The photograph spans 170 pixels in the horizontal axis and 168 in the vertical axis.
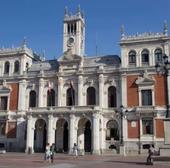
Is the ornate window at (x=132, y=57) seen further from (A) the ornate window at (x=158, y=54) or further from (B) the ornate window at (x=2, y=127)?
(B) the ornate window at (x=2, y=127)

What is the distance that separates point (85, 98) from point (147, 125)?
1190 cm

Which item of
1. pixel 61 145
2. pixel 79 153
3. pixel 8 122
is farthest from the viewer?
pixel 8 122

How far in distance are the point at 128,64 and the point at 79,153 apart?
1771 centimetres

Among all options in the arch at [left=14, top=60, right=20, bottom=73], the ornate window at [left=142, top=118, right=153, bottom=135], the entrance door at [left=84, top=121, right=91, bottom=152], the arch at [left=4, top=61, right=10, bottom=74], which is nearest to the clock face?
the arch at [left=14, top=60, right=20, bottom=73]

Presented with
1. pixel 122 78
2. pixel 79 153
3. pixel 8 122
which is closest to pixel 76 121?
pixel 79 153

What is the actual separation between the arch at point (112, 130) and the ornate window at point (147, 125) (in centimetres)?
458

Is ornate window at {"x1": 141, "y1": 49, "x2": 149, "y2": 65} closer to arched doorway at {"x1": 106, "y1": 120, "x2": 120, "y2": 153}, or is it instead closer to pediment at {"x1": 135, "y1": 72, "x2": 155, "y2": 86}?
pediment at {"x1": 135, "y1": 72, "x2": 155, "y2": 86}

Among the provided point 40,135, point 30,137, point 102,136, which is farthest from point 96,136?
point 40,135

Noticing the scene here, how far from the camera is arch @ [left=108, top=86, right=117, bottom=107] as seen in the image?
2302 inches

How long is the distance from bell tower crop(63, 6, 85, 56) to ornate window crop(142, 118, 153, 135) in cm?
1793

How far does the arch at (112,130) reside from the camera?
5716cm

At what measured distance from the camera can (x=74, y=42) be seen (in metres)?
64.1

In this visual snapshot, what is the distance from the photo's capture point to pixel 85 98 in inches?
2349

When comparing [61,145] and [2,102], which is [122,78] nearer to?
[61,145]
